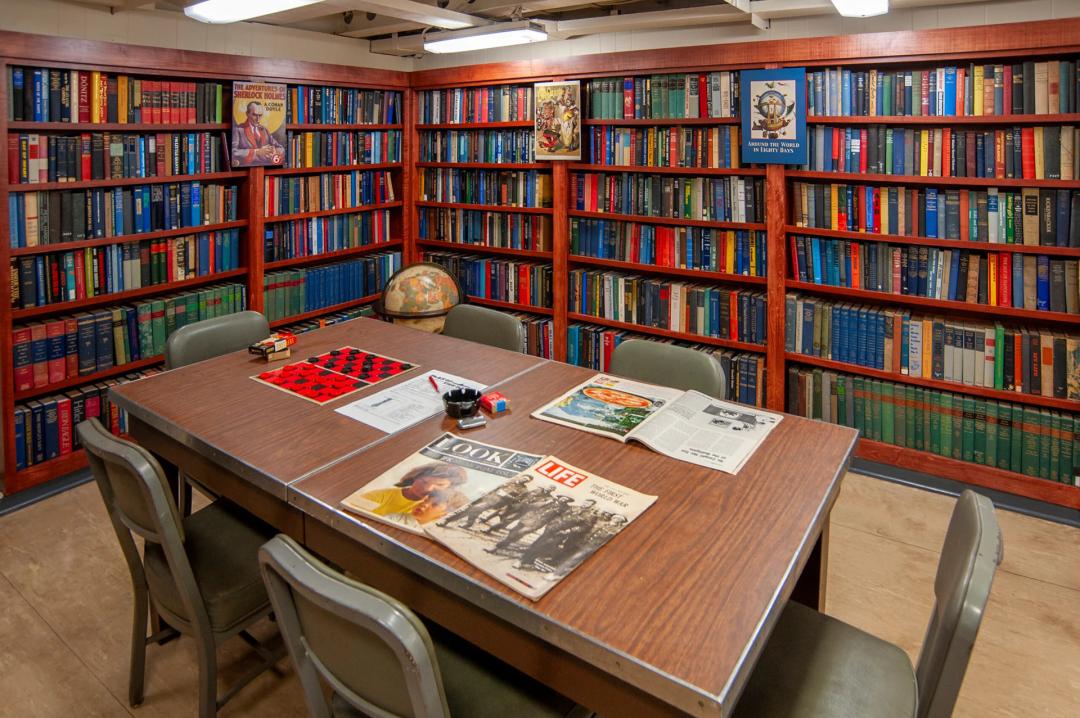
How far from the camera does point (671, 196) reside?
404 centimetres

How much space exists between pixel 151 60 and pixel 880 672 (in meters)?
3.88

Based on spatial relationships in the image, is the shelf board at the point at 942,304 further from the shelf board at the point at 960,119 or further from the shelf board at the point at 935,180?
the shelf board at the point at 960,119

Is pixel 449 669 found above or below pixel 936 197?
below

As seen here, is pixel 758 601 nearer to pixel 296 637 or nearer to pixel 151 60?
pixel 296 637

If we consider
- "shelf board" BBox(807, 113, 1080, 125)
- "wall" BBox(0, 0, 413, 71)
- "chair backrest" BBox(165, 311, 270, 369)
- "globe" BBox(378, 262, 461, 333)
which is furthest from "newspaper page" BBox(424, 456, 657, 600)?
"wall" BBox(0, 0, 413, 71)

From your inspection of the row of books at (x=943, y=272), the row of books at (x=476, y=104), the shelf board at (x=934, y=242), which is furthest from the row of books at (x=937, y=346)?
the row of books at (x=476, y=104)

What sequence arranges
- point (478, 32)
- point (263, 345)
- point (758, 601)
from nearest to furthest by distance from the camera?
point (758, 601) < point (263, 345) < point (478, 32)

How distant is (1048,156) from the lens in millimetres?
3051

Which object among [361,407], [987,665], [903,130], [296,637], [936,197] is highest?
[903,130]

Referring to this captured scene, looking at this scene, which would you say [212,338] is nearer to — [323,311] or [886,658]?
[323,311]

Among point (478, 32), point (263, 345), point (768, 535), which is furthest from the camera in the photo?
point (478, 32)

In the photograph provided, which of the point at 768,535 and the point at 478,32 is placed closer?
the point at 768,535

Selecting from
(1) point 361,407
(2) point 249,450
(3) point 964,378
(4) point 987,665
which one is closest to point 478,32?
(1) point 361,407

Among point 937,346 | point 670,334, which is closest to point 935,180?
point 937,346
